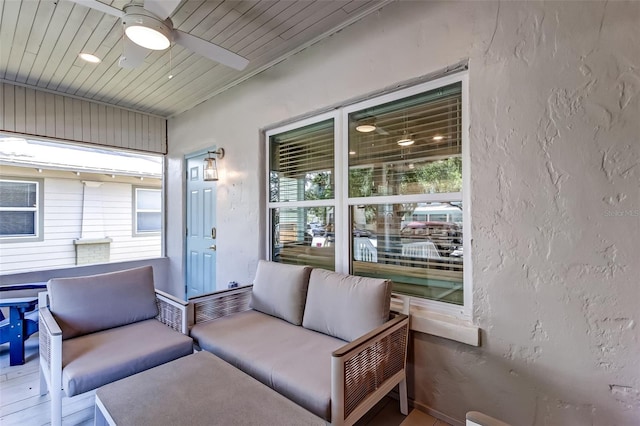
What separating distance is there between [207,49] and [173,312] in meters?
2.01

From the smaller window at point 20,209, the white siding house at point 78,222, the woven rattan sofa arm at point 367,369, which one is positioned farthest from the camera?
the white siding house at point 78,222

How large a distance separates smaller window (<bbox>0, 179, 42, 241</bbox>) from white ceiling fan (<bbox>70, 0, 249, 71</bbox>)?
358 cm

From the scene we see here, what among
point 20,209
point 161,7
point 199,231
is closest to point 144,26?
point 161,7

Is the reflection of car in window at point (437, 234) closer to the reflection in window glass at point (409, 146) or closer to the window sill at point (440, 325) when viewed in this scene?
the reflection in window glass at point (409, 146)

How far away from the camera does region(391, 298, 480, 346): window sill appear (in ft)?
5.41

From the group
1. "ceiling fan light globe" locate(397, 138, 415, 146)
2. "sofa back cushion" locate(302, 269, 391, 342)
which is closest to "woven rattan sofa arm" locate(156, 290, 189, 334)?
"sofa back cushion" locate(302, 269, 391, 342)

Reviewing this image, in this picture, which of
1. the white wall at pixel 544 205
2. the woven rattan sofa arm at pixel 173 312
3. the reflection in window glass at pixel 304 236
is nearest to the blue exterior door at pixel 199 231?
the reflection in window glass at pixel 304 236

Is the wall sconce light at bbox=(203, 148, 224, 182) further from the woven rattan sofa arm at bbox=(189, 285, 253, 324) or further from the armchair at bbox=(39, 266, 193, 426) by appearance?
the woven rattan sofa arm at bbox=(189, 285, 253, 324)

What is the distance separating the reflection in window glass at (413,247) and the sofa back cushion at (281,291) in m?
0.47

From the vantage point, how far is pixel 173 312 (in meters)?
2.34

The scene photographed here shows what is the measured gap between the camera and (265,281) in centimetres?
248

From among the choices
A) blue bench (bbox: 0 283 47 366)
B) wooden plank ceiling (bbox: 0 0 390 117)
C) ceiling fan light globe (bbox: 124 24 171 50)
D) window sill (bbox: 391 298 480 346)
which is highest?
wooden plank ceiling (bbox: 0 0 390 117)

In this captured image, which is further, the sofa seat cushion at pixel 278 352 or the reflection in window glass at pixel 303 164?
the reflection in window glass at pixel 303 164

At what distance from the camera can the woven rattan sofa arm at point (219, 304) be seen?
90.6 inches
